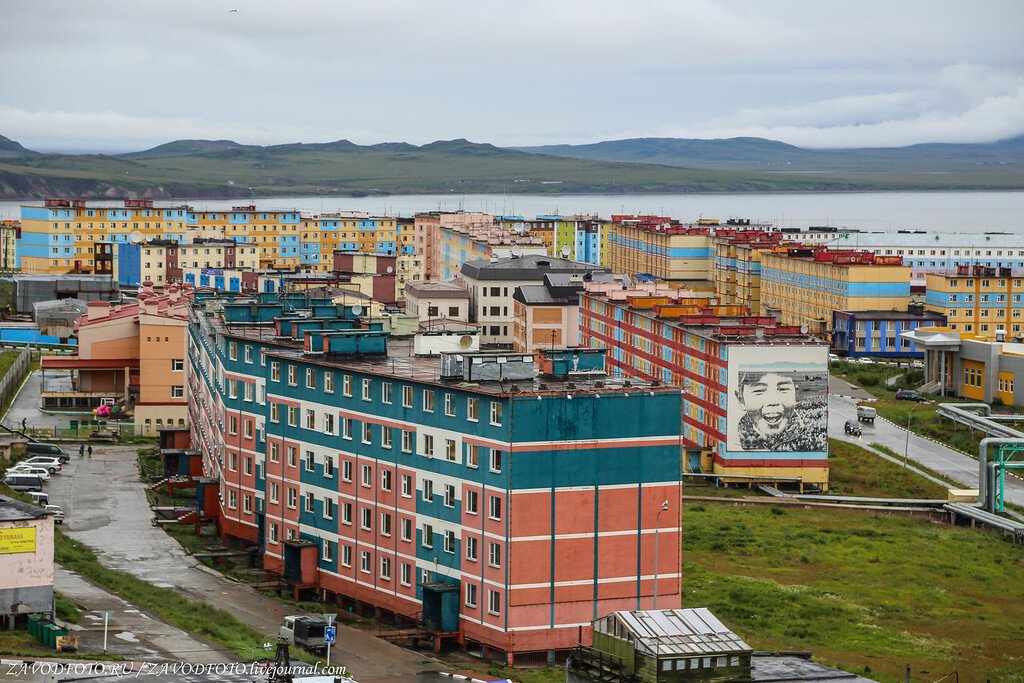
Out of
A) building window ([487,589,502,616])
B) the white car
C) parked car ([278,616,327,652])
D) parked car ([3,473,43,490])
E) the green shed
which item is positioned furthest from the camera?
the white car

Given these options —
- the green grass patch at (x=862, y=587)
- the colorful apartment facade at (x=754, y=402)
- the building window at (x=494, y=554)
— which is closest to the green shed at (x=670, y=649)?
the building window at (x=494, y=554)

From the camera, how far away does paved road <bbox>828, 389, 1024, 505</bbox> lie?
72.4 m

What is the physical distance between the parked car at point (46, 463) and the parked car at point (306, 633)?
99.4ft

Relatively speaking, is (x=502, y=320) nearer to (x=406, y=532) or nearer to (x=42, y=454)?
(x=42, y=454)

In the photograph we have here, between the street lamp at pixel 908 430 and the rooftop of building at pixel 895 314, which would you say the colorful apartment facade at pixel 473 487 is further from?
the rooftop of building at pixel 895 314

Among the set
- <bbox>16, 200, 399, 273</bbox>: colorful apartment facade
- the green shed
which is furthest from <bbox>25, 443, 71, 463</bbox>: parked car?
<bbox>16, 200, 399, 273</bbox>: colorful apartment facade

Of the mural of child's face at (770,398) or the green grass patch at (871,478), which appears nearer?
the mural of child's face at (770,398)

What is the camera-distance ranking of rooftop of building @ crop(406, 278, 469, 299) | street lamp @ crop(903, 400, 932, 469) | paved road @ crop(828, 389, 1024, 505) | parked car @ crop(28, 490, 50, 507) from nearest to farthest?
parked car @ crop(28, 490, 50, 507)
paved road @ crop(828, 389, 1024, 505)
street lamp @ crop(903, 400, 932, 469)
rooftop of building @ crop(406, 278, 469, 299)

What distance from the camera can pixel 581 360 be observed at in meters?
46.2

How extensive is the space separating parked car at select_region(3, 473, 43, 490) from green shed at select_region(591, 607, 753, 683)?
123 ft

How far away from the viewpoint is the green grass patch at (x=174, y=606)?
38.7 meters

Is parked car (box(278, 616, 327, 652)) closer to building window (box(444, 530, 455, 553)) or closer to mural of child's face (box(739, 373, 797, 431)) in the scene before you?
building window (box(444, 530, 455, 553))

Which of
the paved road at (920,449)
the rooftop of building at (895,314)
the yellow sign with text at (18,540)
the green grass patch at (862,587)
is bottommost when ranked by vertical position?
the green grass patch at (862,587)

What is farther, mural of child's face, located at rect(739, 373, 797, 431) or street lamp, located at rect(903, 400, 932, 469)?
street lamp, located at rect(903, 400, 932, 469)
